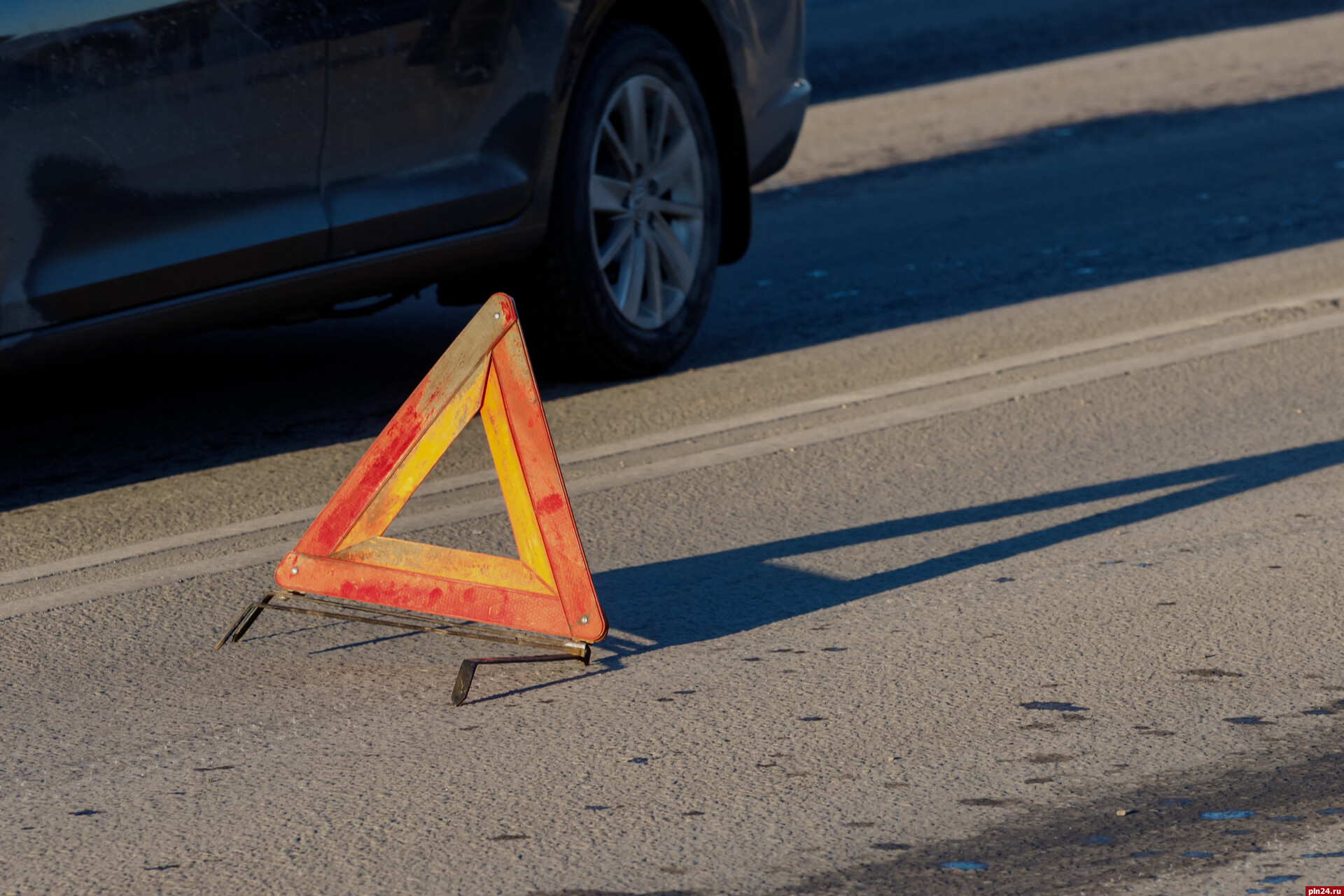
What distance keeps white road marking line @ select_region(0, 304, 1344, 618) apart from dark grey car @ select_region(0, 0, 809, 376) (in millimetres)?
703

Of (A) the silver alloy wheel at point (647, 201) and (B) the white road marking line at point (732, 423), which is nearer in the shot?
(B) the white road marking line at point (732, 423)

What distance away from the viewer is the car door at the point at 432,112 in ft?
16.3

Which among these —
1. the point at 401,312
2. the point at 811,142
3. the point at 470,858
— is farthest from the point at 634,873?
the point at 811,142

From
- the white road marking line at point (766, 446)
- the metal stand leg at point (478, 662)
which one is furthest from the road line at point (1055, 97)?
the metal stand leg at point (478, 662)

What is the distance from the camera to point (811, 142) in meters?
11.3

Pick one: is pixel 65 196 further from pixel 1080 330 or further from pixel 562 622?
pixel 1080 330

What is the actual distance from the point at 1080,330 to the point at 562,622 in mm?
3329

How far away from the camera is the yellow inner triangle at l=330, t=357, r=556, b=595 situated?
12.1 feet

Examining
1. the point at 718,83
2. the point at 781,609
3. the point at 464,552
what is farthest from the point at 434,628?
the point at 718,83

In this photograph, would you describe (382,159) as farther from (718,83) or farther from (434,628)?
(434,628)

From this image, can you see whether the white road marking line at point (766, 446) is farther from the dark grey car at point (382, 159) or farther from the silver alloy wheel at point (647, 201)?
the silver alloy wheel at point (647, 201)

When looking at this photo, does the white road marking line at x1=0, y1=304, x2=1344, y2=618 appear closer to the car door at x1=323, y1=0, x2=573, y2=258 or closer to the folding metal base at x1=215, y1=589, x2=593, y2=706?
the folding metal base at x1=215, y1=589, x2=593, y2=706

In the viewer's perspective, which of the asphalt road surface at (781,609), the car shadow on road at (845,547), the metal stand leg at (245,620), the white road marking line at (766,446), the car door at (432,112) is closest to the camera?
the asphalt road surface at (781,609)

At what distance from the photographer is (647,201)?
19.6ft
